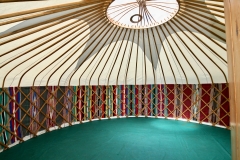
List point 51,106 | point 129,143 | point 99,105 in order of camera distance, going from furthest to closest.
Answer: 1. point 99,105
2. point 51,106
3. point 129,143

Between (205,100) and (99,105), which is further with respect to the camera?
(99,105)

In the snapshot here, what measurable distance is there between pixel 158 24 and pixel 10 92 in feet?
8.12

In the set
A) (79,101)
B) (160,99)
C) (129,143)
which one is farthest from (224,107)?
(79,101)

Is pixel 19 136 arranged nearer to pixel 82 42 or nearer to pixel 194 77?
pixel 82 42

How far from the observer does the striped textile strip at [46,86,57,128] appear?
3.29 metres

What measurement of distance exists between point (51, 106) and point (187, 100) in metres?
2.92

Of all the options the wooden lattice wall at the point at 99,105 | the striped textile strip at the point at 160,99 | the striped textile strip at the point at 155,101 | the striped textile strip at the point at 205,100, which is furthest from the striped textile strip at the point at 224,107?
the striped textile strip at the point at 155,101

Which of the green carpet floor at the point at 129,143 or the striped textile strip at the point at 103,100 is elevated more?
the striped textile strip at the point at 103,100

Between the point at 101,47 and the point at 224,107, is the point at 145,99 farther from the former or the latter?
the point at 101,47

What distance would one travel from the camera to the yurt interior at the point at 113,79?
185 cm

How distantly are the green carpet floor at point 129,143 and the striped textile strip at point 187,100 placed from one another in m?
0.39

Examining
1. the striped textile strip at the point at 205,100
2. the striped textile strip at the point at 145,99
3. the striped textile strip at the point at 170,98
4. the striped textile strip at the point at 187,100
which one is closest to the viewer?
the striped textile strip at the point at 205,100

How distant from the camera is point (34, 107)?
121 inches

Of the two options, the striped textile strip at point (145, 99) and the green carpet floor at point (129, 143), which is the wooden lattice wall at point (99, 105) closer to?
the striped textile strip at point (145, 99)
